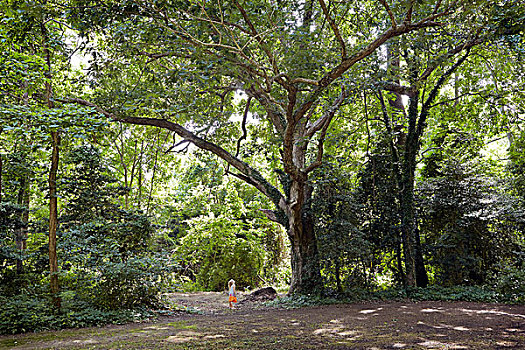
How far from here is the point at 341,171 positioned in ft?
30.2

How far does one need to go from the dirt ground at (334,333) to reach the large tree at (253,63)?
311 centimetres

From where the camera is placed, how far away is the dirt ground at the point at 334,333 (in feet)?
13.7

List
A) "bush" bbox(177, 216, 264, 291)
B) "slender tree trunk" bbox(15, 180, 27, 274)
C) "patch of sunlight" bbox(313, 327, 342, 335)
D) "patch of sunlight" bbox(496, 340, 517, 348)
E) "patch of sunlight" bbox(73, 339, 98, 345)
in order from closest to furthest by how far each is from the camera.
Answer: "patch of sunlight" bbox(496, 340, 517, 348)
"patch of sunlight" bbox(73, 339, 98, 345)
"patch of sunlight" bbox(313, 327, 342, 335)
"slender tree trunk" bbox(15, 180, 27, 274)
"bush" bbox(177, 216, 264, 291)

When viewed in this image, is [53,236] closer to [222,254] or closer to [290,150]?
[290,150]

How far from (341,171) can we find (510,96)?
5202mm

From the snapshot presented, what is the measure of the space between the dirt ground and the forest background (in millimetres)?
1182

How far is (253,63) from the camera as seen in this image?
5141 millimetres

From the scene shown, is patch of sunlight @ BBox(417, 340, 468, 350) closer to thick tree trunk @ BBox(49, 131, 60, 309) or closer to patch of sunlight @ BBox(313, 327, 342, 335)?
patch of sunlight @ BBox(313, 327, 342, 335)

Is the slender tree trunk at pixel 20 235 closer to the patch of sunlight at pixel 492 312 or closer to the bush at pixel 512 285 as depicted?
the patch of sunlight at pixel 492 312

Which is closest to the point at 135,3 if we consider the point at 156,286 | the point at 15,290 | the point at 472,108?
the point at 156,286

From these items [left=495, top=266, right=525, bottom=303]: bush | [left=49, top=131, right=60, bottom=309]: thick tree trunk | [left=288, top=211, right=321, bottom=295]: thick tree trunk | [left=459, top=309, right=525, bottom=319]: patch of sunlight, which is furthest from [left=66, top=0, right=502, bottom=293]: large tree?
[left=495, top=266, right=525, bottom=303]: bush

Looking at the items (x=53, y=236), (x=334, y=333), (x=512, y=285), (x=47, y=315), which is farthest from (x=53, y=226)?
(x=512, y=285)

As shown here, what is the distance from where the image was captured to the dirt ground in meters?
4.17

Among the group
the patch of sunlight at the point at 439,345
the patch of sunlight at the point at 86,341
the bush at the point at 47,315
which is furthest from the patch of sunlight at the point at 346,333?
the bush at the point at 47,315
